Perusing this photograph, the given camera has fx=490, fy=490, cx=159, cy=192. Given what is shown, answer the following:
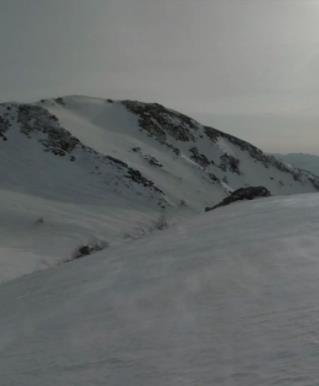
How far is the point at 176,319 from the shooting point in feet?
18.9

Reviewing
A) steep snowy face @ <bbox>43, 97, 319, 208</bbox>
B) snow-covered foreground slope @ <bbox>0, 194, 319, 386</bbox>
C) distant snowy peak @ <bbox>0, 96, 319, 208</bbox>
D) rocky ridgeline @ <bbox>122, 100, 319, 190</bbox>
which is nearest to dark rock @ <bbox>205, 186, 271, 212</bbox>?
distant snowy peak @ <bbox>0, 96, 319, 208</bbox>

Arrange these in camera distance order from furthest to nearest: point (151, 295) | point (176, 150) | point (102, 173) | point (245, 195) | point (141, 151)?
point (176, 150), point (141, 151), point (102, 173), point (245, 195), point (151, 295)

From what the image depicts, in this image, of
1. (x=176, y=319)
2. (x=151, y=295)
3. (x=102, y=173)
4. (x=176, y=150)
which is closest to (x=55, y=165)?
(x=102, y=173)

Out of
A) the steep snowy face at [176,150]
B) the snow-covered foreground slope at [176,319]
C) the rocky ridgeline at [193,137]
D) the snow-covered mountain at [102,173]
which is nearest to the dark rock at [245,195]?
the snow-covered mountain at [102,173]

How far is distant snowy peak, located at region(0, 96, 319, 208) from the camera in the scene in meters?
30.0

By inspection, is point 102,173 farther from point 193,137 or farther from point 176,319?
point 176,319

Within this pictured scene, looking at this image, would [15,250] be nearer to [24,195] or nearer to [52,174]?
[24,195]

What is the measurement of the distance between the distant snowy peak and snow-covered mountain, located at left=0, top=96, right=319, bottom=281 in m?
0.09

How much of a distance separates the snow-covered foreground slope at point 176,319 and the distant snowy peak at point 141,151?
18.2m

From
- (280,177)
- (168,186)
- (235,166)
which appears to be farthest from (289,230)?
(280,177)

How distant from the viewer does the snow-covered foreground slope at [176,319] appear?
4.27 m

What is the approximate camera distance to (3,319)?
290 inches

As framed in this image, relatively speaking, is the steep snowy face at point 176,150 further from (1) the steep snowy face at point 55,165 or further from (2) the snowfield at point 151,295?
(2) the snowfield at point 151,295

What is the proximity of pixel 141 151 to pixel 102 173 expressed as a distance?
26.5ft
